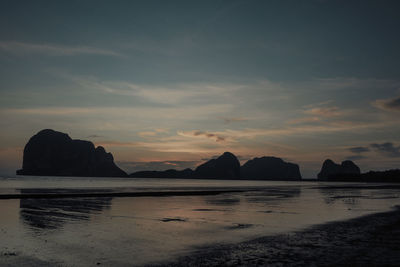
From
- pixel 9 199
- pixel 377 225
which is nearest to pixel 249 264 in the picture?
pixel 377 225

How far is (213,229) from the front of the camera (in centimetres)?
1958

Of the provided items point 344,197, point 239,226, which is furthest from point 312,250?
point 344,197

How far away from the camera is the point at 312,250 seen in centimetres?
1366

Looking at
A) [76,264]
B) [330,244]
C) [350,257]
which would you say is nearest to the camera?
[76,264]

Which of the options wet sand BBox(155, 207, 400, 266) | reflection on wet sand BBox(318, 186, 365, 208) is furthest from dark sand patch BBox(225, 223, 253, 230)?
reflection on wet sand BBox(318, 186, 365, 208)

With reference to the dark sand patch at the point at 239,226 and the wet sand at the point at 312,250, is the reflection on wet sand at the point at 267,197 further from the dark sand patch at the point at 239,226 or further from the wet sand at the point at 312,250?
the wet sand at the point at 312,250

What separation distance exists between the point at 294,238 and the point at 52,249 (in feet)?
35.6

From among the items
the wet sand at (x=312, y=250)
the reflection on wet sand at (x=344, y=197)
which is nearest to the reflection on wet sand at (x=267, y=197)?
the reflection on wet sand at (x=344, y=197)

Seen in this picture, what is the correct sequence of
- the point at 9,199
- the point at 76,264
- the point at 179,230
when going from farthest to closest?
the point at 9,199 < the point at 179,230 < the point at 76,264

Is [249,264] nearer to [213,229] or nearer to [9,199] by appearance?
[213,229]

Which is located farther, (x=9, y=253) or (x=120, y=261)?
(x=9, y=253)

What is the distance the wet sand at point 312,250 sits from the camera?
11.5 metres

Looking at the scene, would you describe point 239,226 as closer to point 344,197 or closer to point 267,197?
point 267,197

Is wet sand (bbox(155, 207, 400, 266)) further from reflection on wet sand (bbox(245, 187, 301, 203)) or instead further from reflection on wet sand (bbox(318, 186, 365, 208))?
reflection on wet sand (bbox(245, 187, 301, 203))
